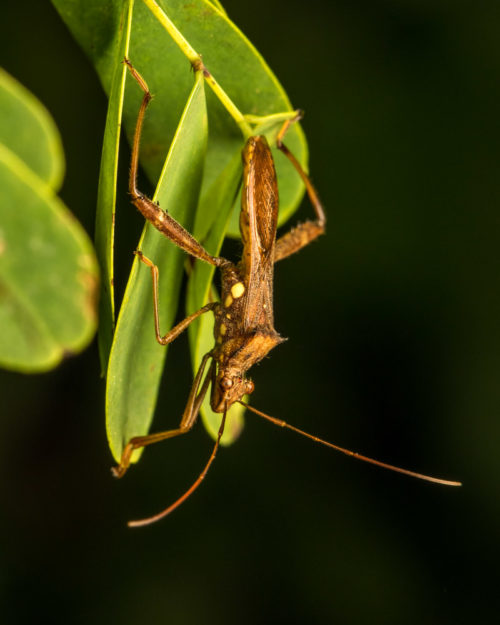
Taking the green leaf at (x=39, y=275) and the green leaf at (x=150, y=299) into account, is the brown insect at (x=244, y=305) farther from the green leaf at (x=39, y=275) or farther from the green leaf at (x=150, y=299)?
the green leaf at (x=39, y=275)

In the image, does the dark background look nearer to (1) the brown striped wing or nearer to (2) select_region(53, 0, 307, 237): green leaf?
(1) the brown striped wing

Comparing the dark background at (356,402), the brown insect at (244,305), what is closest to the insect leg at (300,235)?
the brown insect at (244,305)

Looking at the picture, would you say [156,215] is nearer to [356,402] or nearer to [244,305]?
[244,305]

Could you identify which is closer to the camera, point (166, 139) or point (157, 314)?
point (157, 314)

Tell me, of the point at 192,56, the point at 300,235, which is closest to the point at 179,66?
the point at 192,56

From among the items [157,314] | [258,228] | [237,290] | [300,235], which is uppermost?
[157,314]

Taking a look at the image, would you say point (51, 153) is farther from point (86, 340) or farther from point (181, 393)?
point (181, 393)

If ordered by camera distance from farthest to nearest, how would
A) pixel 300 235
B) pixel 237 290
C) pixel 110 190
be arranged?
pixel 300 235, pixel 237 290, pixel 110 190

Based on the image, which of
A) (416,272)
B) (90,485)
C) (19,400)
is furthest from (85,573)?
(416,272)
